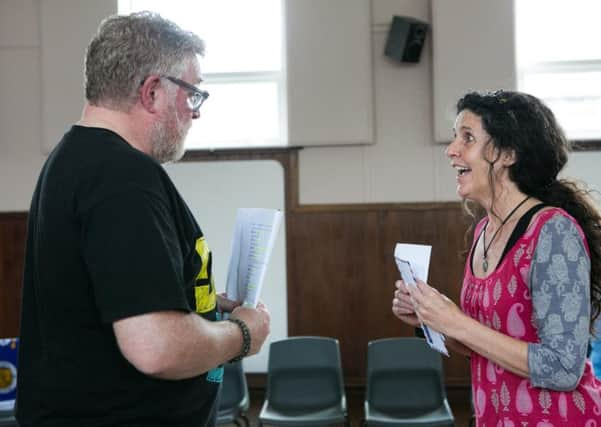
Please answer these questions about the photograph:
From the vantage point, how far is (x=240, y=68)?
6078 mm

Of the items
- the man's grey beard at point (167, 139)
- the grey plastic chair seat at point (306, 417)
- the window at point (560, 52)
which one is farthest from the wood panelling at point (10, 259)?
the man's grey beard at point (167, 139)

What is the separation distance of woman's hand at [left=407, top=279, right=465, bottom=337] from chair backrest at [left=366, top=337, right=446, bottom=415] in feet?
8.61

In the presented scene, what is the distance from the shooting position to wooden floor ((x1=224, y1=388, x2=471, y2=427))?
5.45 m

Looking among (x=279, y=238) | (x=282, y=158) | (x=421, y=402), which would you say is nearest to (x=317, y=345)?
(x=421, y=402)

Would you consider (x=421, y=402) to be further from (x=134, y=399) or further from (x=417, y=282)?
(x=134, y=399)

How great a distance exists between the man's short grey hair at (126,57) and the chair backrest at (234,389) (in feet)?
10.7

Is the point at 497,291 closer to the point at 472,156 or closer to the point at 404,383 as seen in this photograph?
the point at 472,156

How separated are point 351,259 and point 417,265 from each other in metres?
3.80

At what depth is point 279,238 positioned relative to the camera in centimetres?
581

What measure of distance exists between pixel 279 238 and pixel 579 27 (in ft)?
10.1

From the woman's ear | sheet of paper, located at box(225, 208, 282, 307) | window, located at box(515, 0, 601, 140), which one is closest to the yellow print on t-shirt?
sheet of paper, located at box(225, 208, 282, 307)

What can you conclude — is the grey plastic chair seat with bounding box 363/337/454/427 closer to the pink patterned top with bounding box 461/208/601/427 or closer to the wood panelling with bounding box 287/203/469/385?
the wood panelling with bounding box 287/203/469/385

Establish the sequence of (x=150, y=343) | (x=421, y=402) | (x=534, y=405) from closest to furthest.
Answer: (x=150, y=343), (x=534, y=405), (x=421, y=402)

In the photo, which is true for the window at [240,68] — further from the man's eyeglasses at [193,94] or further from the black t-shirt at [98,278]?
the black t-shirt at [98,278]
